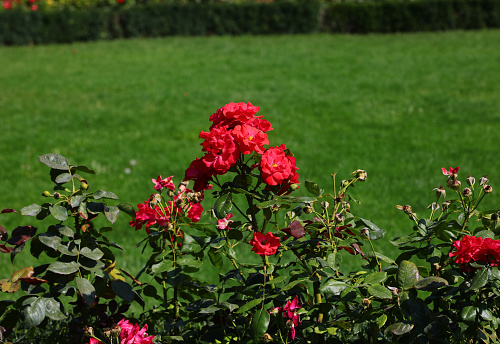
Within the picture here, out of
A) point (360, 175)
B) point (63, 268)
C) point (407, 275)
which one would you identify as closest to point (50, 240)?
point (63, 268)

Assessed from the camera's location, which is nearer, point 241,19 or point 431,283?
point 431,283

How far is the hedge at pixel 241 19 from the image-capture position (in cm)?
1276

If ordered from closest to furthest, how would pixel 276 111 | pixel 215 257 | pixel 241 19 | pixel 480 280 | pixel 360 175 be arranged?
pixel 480 280 < pixel 360 175 < pixel 215 257 < pixel 276 111 < pixel 241 19

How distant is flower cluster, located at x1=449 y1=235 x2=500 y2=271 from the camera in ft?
4.74

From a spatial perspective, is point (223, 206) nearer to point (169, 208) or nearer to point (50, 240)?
point (169, 208)

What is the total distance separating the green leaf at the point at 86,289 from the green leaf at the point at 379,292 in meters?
0.78

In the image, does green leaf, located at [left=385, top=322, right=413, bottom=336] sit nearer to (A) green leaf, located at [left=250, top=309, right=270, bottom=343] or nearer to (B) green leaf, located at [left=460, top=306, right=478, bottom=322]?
(B) green leaf, located at [left=460, top=306, right=478, bottom=322]

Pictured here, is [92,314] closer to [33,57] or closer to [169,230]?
[169,230]

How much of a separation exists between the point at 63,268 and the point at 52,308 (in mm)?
125

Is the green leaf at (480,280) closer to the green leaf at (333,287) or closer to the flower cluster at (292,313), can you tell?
the green leaf at (333,287)

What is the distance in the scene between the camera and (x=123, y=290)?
1700mm

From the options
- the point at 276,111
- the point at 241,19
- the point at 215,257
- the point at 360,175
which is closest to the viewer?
the point at 360,175

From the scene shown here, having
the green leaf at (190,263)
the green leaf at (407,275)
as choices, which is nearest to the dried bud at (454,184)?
the green leaf at (407,275)

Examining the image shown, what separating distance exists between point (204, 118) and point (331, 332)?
4870 millimetres
